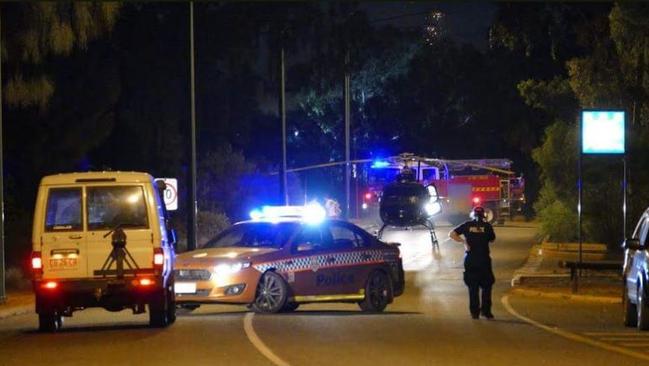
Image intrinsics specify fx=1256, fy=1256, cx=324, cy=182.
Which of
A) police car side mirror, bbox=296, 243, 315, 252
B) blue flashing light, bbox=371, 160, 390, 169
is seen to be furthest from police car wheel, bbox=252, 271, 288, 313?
blue flashing light, bbox=371, 160, 390, 169

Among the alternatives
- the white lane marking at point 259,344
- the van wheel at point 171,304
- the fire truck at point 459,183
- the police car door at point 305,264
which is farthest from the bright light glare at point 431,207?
the van wheel at point 171,304

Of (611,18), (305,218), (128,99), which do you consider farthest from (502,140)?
→ (305,218)

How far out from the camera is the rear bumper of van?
17766mm

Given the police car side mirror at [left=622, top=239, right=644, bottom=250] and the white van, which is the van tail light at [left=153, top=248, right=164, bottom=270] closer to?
the white van

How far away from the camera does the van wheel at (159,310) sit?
59.5 ft

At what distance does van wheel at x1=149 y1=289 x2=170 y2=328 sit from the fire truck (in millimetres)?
38024

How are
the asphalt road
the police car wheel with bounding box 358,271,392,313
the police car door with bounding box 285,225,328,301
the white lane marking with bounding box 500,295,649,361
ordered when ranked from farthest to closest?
the police car wheel with bounding box 358,271,392,313
the police car door with bounding box 285,225,328,301
the white lane marking with bounding box 500,295,649,361
the asphalt road

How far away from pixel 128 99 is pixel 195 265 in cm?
2130

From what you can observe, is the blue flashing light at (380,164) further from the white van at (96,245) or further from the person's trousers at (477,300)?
the white van at (96,245)

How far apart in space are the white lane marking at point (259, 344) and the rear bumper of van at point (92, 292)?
1.45m

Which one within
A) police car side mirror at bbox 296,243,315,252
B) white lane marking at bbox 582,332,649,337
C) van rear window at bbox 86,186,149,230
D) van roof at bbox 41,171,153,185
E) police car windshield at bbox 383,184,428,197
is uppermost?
van roof at bbox 41,171,153,185

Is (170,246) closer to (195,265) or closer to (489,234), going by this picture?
(195,265)

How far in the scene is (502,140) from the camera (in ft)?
266

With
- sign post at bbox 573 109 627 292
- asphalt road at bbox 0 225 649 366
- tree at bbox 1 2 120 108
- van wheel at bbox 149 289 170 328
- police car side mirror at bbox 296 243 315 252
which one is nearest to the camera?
asphalt road at bbox 0 225 649 366
